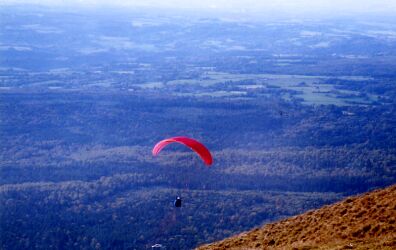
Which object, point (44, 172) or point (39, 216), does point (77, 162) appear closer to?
point (44, 172)

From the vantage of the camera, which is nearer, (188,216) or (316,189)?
(188,216)

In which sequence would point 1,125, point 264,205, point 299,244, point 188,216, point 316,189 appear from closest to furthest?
point 299,244 < point 188,216 < point 264,205 < point 316,189 < point 1,125

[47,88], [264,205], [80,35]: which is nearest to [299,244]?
[264,205]

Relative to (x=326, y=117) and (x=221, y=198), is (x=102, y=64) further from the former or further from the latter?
(x=221, y=198)

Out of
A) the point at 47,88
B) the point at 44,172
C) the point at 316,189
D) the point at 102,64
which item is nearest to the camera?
the point at 316,189

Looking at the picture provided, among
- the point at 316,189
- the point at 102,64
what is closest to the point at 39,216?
the point at 316,189

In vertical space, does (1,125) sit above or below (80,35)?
below
